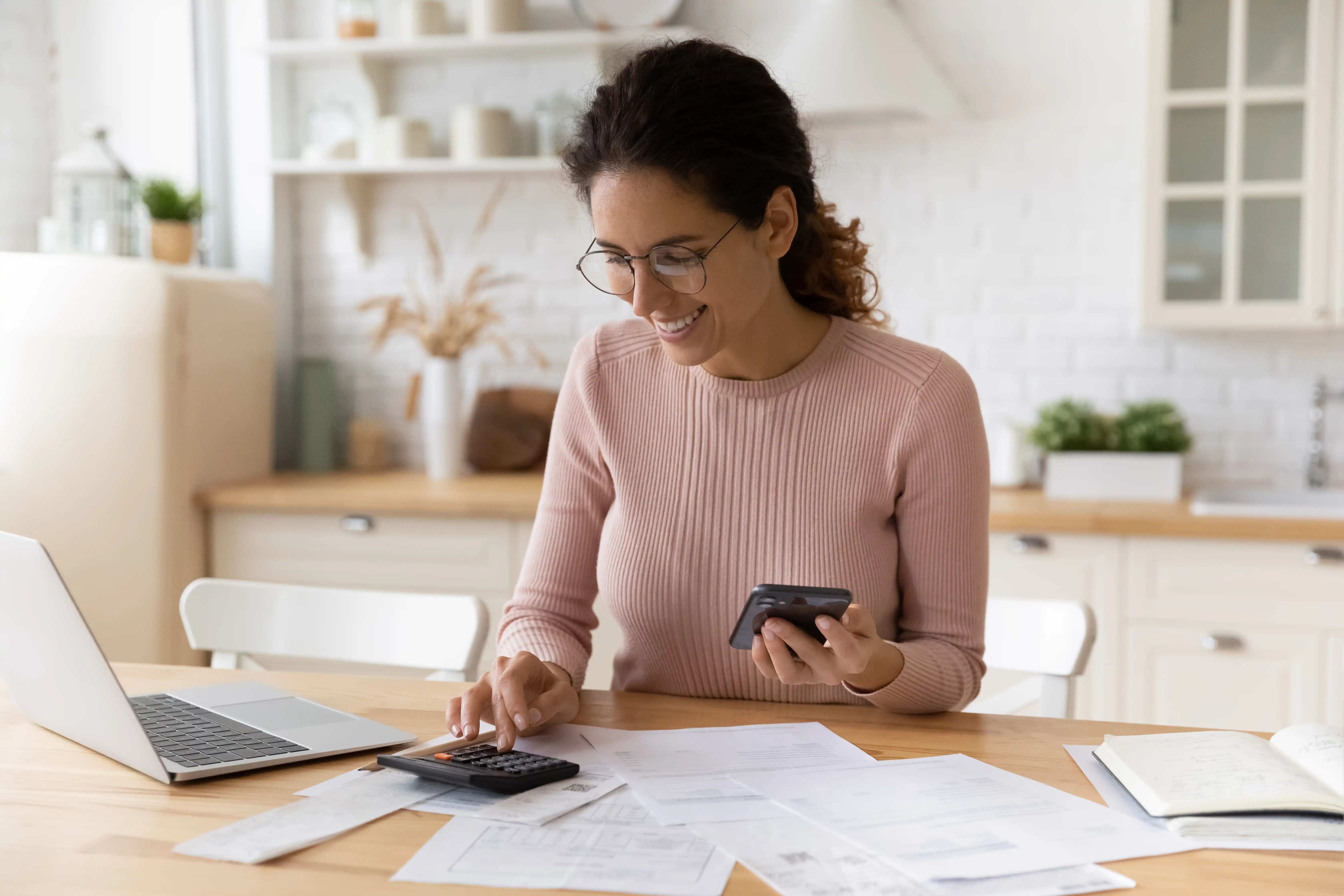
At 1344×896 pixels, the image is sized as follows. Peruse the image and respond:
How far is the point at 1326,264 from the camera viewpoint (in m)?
2.78

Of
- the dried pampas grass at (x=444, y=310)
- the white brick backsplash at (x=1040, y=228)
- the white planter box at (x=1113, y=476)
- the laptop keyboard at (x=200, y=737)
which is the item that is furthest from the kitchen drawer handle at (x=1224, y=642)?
the laptop keyboard at (x=200, y=737)

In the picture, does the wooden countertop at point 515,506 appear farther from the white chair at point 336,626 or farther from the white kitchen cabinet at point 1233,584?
the white chair at point 336,626

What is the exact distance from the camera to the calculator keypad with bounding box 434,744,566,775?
3.56ft

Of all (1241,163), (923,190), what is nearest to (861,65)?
(923,190)

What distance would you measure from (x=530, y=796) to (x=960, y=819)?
36cm

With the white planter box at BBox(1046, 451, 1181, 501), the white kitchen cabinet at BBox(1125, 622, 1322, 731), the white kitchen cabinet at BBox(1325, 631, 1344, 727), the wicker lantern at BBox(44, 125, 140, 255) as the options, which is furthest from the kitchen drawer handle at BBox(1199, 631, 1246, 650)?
the wicker lantern at BBox(44, 125, 140, 255)

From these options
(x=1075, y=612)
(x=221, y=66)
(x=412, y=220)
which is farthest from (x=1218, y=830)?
(x=221, y=66)

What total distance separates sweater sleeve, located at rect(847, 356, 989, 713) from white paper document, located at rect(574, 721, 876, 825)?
0.79 feet

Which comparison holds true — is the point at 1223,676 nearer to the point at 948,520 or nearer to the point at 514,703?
the point at 948,520

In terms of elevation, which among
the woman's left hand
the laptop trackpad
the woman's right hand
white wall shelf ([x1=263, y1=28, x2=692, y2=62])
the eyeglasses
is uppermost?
white wall shelf ([x1=263, y1=28, x2=692, y2=62])

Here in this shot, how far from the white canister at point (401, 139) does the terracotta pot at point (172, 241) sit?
54 cm

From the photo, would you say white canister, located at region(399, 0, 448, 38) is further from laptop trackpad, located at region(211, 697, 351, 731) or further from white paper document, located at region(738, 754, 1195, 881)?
white paper document, located at region(738, 754, 1195, 881)

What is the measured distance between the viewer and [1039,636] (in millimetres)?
1610

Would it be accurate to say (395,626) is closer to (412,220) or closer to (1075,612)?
(1075,612)
